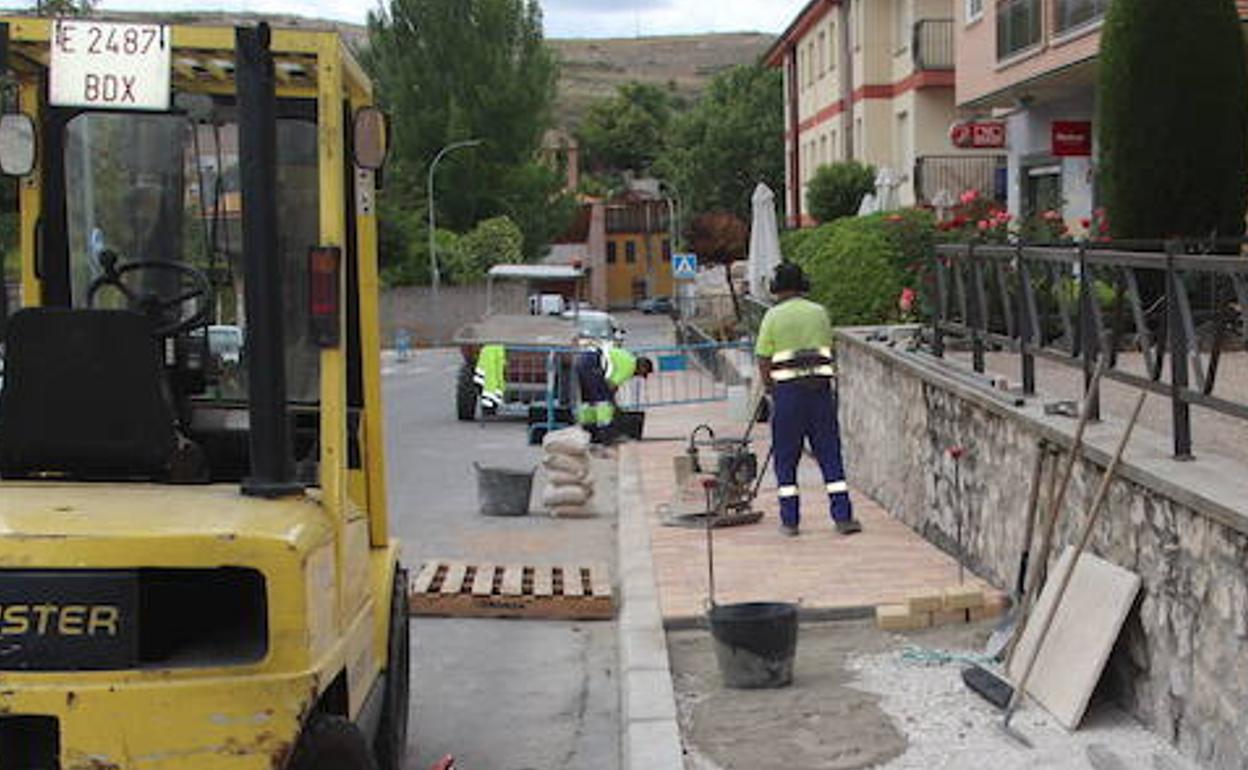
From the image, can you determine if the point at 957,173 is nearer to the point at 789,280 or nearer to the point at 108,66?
the point at 789,280

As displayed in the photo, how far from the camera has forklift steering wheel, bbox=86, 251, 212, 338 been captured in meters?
4.98

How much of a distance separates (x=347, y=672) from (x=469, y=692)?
127 inches

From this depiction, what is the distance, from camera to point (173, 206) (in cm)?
554

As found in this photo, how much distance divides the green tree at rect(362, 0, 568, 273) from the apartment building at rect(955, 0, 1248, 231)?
47.2m

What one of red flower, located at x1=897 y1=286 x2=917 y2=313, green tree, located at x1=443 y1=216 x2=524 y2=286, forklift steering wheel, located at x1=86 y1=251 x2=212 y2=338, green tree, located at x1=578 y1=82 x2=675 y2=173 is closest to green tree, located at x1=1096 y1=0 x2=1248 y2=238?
red flower, located at x1=897 y1=286 x2=917 y2=313

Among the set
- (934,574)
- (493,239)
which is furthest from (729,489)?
(493,239)

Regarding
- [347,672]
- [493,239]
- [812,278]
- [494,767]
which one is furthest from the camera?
[493,239]

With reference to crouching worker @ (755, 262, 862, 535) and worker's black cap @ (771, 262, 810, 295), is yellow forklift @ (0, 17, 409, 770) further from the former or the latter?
worker's black cap @ (771, 262, 810, 295)

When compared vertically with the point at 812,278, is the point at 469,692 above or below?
below

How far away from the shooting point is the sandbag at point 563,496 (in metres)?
13.4

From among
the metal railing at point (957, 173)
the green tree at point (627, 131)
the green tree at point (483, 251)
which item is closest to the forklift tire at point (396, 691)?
the metal railing at point (957, 173)

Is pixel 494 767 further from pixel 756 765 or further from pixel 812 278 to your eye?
pixel 812 278

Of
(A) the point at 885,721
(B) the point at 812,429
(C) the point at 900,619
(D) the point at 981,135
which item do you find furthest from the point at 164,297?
(D) the point at 981,135

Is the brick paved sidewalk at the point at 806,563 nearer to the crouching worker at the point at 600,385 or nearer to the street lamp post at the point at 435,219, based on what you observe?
the crouching worker at the point at 600,385
